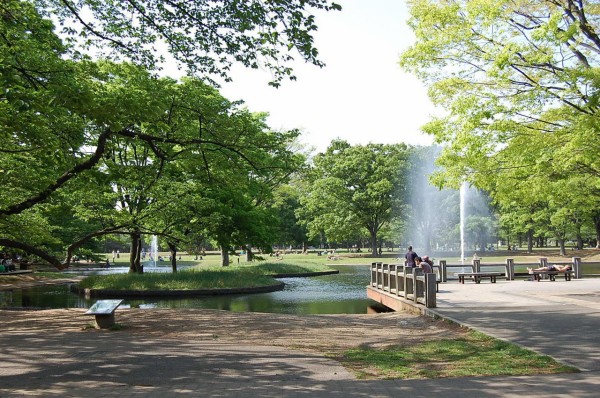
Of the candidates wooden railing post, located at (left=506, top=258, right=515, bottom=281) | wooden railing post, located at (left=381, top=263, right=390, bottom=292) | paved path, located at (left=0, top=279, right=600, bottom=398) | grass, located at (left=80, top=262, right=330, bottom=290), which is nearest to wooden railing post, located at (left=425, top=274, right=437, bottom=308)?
paved path, located at (left=0, top=279, right=600, bottom=398)

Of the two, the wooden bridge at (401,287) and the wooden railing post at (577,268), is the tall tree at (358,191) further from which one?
the wooden bridge at (401,287)

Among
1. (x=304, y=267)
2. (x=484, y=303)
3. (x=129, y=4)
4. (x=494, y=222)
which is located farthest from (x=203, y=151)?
(x=494, y=222)

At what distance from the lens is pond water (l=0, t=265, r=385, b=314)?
19703 millimetres

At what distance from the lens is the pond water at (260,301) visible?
1970cm

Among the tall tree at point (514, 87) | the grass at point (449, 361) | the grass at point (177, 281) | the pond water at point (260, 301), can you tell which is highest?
the tall tree at point (514, 87)

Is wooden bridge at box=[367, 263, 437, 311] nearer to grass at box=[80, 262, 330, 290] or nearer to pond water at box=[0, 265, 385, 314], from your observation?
pond water at box=[0, 265, 385, 314]

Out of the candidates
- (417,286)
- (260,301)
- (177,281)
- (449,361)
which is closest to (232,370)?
(449,361)

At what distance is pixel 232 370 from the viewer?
7062 millimetres

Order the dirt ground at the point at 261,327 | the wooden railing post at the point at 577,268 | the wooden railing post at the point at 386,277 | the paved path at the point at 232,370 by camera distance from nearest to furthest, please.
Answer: the paved path at the point at 232,370
the dirt ground at the point at 261,327
the wooden railing post at the point at 386,277
the wooden railing post at the point at 577,268

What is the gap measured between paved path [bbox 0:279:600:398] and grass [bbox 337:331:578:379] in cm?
31

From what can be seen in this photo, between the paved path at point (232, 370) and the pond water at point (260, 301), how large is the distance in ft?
28.7

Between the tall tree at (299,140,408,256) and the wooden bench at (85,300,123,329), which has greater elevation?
the tall tree at (299,140,408,256)

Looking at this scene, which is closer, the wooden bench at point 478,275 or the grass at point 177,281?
the wooden bench at point 478,275

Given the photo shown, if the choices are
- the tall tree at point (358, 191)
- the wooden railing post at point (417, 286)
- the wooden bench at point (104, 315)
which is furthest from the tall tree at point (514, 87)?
the tall tree at point (358, 191)
